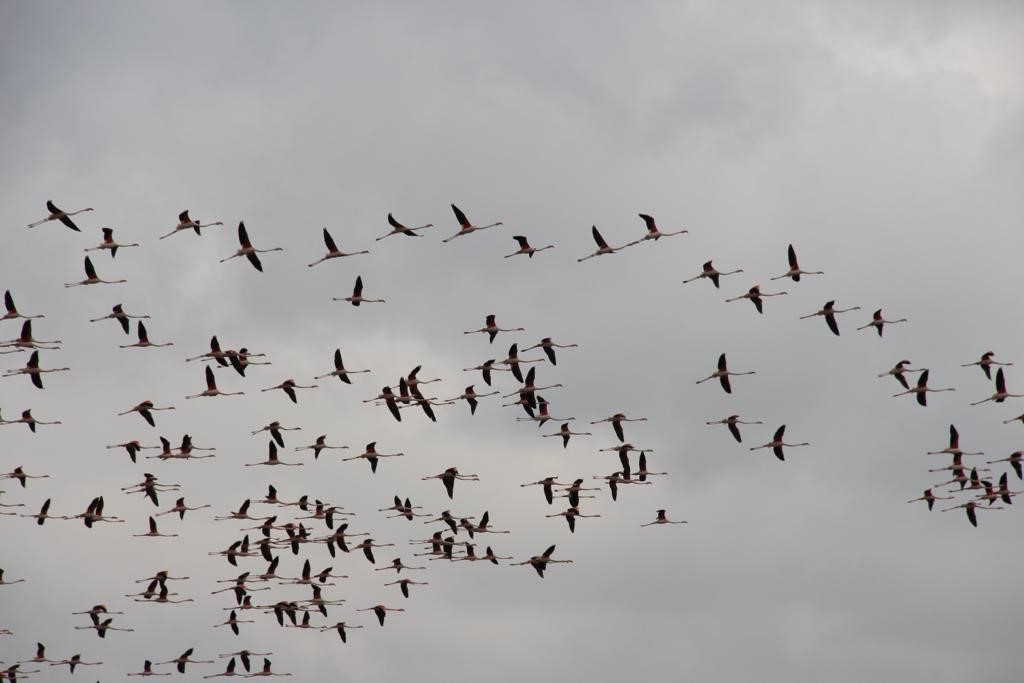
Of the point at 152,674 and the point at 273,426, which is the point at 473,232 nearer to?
the point at 273,426

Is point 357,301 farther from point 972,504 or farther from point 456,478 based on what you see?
point 972,504

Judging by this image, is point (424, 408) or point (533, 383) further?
point (533, 383)

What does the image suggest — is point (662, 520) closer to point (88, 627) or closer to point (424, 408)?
point (424, 408)

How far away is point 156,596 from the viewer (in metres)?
105

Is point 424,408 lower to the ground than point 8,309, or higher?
lower

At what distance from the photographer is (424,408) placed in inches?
3647

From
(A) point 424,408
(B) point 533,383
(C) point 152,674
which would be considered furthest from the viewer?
(C) point 152,674

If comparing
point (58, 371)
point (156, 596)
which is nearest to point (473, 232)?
point (58, 371)

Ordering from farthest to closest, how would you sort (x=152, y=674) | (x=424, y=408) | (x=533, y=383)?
(x=152, y=674) → (x=533, y=383) → (x=424, y=408)

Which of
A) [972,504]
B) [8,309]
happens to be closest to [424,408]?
[8,309]

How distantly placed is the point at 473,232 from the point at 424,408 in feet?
29.4

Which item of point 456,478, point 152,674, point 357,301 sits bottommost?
point 152,674

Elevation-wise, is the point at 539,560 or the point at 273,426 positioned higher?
the point at 273,426

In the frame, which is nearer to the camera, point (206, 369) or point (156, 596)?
point (206, 369)
